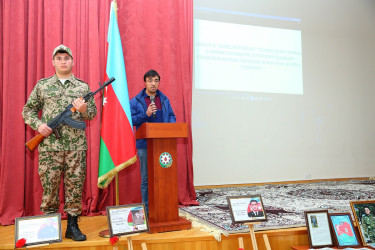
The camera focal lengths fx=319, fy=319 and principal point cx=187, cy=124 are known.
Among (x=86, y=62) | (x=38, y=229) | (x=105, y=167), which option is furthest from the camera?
(x=86, y=62)

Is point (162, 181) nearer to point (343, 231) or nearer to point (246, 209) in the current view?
point (246, 209)

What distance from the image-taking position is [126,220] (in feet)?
6.03

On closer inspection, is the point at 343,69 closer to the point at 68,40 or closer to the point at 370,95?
the point at 370,95

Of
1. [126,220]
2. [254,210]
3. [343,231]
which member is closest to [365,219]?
[343,231]

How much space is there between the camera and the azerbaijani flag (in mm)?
2514

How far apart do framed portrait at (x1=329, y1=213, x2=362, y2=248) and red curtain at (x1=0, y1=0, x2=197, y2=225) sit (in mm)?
1661

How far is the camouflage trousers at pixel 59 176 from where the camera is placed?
7.22ft

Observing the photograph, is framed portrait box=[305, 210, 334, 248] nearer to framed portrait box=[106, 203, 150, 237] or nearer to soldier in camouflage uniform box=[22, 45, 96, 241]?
→ framed portrait box=[106, 203, 150, 237]

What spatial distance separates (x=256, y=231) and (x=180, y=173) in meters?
1.57

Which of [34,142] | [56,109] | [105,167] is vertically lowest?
[105,167]

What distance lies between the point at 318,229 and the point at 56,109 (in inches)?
77.0

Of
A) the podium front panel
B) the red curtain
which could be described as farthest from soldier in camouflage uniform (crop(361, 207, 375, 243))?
the red curtain

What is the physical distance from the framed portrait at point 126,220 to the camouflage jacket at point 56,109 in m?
0.65

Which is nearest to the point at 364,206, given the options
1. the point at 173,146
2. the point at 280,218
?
the point at 280,218
